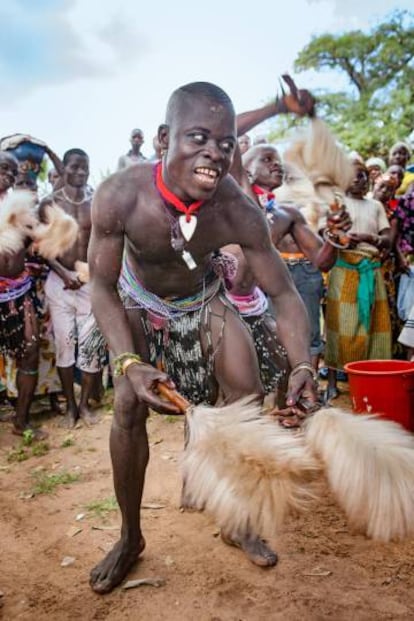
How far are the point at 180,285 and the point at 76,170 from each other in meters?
3.25

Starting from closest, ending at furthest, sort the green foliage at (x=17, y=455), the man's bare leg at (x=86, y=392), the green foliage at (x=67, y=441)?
the green foliage at (x=17, y=455) → the green foliage at (x=67, y=441) → the man's bare leg at (x=86, y=392)

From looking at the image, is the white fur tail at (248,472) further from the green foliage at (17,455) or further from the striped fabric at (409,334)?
the striped fabric at (409,334)

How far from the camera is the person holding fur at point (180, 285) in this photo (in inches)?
91.5

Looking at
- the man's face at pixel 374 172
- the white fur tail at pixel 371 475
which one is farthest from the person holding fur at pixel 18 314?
the man's face at pixel 374 172

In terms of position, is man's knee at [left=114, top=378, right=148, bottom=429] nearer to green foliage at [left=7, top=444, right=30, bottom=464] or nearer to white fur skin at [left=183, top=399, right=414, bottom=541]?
white fur skin at [left=183, top=399, right=414, bottom=541]

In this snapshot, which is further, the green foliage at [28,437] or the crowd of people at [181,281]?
the green foliage at [28,437]

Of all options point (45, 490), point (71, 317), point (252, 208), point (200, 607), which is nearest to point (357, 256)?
point (71, 317)

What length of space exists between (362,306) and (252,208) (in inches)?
118

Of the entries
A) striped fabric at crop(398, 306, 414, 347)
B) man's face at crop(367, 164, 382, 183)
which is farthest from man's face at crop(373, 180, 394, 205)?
striped fabric at crop(398, 306, 414, 347)

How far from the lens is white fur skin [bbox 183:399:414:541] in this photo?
1.71m

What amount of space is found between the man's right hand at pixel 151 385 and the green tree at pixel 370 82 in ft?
37.3

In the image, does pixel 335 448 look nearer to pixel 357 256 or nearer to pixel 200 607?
pixel 200 607

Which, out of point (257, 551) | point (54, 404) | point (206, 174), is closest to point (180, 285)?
point (206, 174)

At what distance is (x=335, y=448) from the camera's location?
1776 mm
